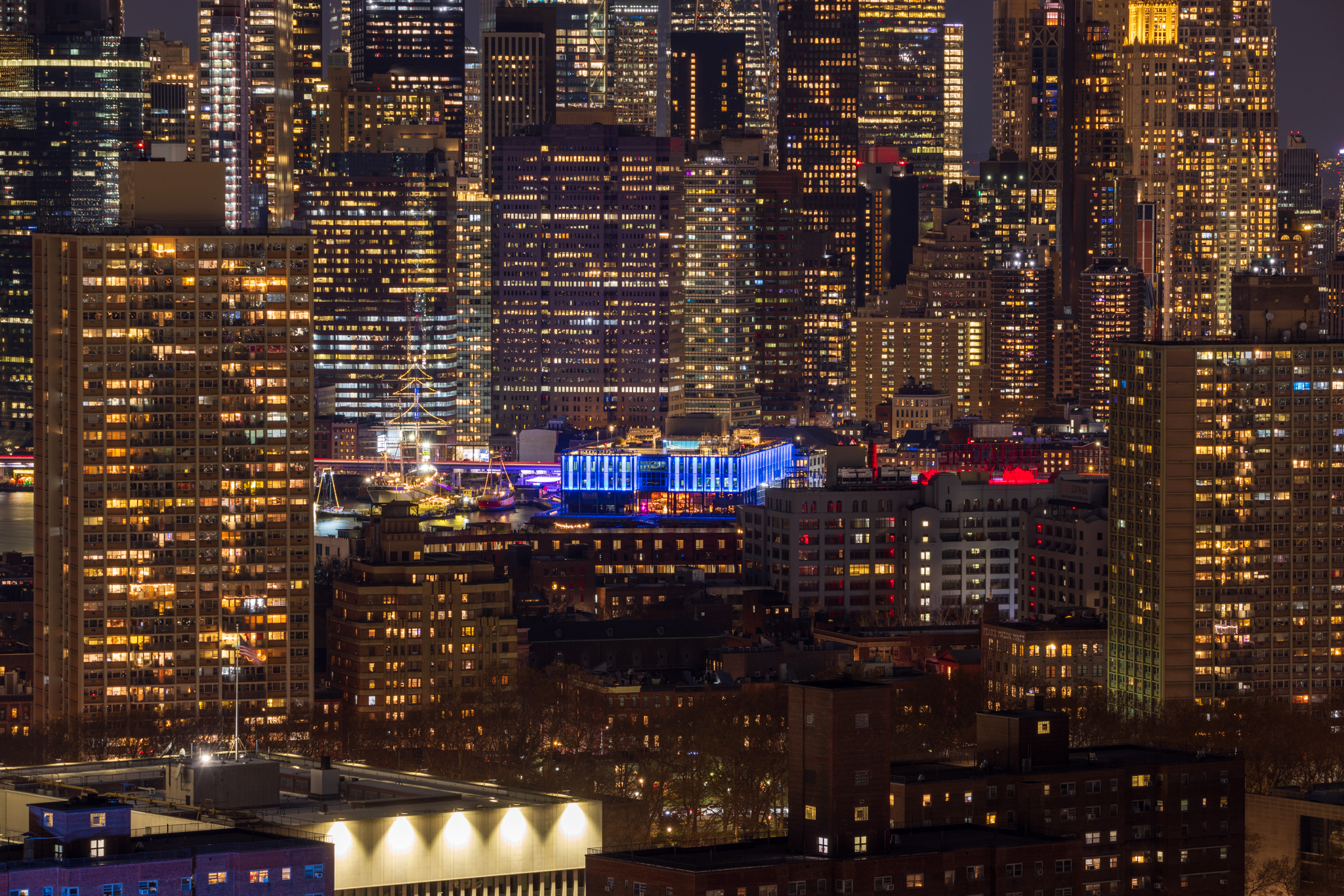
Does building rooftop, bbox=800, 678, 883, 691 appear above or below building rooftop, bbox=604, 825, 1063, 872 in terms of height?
above

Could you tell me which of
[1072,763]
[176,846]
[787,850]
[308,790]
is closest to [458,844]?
[308,790]

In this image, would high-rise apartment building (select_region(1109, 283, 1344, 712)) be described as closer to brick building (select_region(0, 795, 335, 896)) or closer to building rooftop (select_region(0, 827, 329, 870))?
building rooftop (select_region(0, 827, 329, 870))

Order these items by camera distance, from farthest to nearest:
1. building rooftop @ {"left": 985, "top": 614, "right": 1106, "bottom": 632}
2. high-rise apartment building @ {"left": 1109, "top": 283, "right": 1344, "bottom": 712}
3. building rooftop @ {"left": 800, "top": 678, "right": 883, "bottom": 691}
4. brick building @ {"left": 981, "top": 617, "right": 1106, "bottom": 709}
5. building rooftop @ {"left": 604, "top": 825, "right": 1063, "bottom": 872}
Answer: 1. building rooftop @ {"left": 985, "top": 614, "right": 1106, "bottom": 632}
2. brick building @ {"left": 981, "top": 617, "right": 1106, "bottom": 709}
3. high-rise apartment building @ {"left": 1109, "top": 283, "right": 1344, "bottom": 712}
4. building rooftop @ {"left": 800, "top": 678, "right": 883, "bottom": 691}
5. building rooftop @ {"left": 604, "top": 825, "right": 1063, "bottom": 872}

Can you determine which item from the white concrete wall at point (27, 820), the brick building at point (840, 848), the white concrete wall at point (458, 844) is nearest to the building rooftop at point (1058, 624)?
the brick building at point (840, 848)

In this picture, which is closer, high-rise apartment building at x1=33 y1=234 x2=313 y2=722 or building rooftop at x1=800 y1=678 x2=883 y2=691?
building rooftop at x1=800 y1=678 x2=883 y2=691

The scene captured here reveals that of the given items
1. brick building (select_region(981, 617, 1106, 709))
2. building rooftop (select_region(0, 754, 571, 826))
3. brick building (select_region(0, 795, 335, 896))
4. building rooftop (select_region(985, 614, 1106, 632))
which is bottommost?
brick building (select_region(981, 617, 1106, 709))

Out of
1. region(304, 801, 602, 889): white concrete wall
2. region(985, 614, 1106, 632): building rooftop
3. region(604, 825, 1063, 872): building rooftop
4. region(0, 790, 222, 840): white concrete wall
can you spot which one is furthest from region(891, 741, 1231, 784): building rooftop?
region(985, 614, 1106, 632): building rooftop
